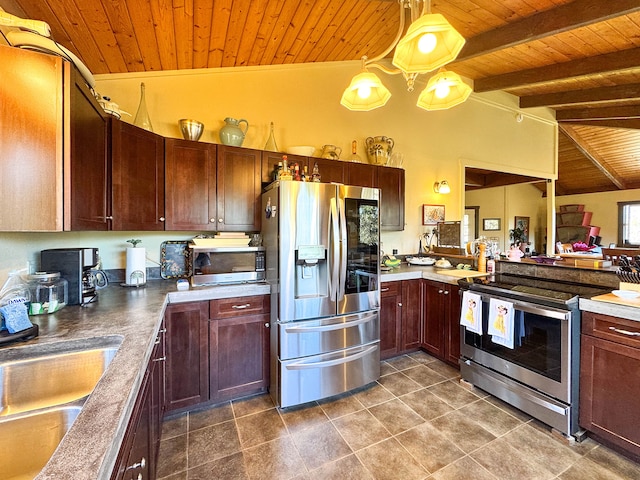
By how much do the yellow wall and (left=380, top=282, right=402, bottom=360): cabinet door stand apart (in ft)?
3.20

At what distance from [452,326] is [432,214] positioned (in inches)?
73.0

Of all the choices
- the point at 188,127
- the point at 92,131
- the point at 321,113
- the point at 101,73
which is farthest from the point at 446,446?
the point at 101,73

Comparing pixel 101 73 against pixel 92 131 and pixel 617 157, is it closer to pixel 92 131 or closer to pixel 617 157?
pixel 92 131

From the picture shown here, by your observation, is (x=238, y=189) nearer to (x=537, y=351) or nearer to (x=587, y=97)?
(x=537, y=351)

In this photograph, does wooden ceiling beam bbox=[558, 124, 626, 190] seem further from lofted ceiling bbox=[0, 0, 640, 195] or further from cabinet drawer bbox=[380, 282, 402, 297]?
cabinet drawer bbox=[380, 282, 402, 297]

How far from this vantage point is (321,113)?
341cm

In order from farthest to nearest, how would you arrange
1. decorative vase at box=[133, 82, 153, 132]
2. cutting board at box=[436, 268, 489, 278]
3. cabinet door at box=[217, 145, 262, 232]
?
1. cutting board at box=[436, 268, 489, 278]
2. cabinet door at box=[217, 145, 262, 232]
3. decorative vase at box=[133, 82, 153, 132]

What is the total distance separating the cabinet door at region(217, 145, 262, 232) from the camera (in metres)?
2.57

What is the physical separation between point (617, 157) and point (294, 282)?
9.42m

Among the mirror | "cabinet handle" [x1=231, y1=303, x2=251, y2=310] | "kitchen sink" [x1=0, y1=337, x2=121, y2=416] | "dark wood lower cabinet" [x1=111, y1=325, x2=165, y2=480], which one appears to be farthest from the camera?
the mirror

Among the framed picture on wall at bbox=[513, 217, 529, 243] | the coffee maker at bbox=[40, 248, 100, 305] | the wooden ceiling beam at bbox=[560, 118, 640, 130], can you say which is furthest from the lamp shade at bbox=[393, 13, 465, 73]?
the framed picture on wall at bbox=[513, 217, 529, 243]

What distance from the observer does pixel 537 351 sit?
2049mm

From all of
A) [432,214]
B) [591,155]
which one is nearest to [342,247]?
[432,214]

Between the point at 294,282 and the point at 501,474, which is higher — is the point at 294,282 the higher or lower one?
the higher one
